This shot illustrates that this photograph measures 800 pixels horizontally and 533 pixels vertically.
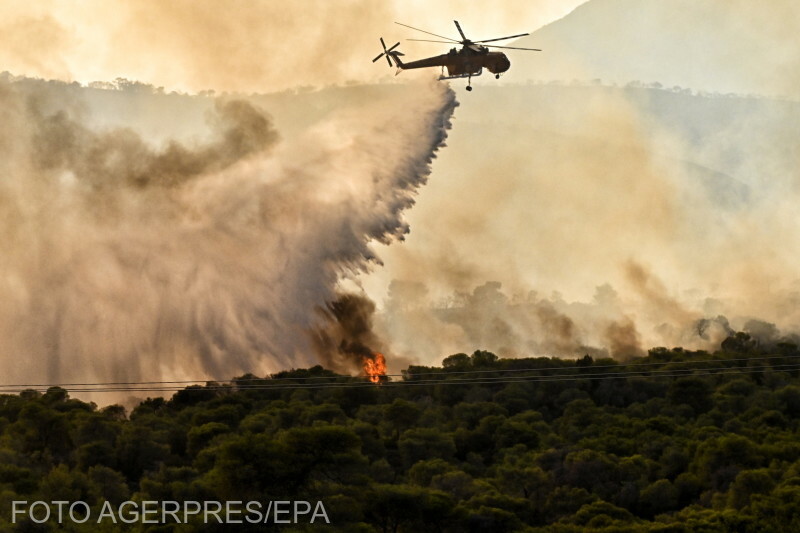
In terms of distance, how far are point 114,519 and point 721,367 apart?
89231 millimetres

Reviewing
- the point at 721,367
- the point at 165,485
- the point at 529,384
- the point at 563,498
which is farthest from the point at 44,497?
the point at 721,367

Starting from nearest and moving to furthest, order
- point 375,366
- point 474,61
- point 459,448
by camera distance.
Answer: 1. point 474,61
2. point 459,448
3. point 375,366

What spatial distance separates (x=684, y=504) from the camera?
98.2 metres

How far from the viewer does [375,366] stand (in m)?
153

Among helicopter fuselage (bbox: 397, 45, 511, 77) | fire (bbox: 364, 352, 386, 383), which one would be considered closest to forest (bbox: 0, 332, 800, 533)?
fire (bbox: 364, 352, 386, 383)

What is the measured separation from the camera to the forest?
8656cm

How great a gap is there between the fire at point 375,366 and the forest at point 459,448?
1.70 meters

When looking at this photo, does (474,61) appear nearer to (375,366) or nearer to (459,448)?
(459,448)

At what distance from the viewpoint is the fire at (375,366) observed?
151 metres

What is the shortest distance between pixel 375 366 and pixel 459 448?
33884 millimetres

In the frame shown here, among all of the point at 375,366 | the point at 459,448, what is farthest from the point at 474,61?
the point at 375,366

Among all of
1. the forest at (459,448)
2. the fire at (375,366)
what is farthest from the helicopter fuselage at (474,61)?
the fire at (375,366)

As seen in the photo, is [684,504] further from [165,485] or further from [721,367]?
[721,367]

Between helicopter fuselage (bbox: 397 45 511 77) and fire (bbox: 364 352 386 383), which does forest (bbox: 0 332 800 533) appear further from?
helicopter fuselage (bbox: 397 45 511 77)
